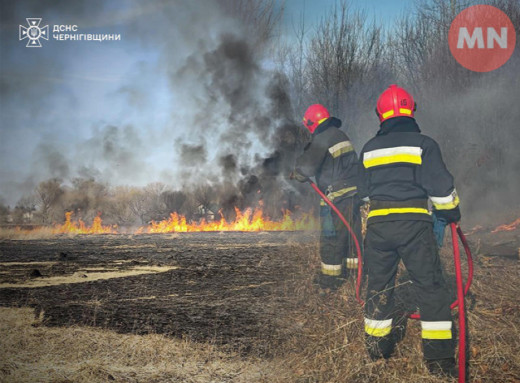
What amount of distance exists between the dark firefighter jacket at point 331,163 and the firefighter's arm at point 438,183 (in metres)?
2.15

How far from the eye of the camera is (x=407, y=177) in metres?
3.09

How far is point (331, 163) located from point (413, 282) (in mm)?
2548

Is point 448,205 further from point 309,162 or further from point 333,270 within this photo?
point 309,162

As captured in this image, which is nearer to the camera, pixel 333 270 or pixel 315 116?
pixel 333 270

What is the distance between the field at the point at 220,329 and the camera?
3076 mm

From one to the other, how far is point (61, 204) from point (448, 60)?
967 inches

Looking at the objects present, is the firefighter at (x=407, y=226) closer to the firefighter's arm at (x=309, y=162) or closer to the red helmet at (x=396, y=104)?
the red helmet at (x=396, y=104)

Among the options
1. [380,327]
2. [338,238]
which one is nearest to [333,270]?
[338,238]

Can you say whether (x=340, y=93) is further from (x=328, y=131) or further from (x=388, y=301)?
(x=388, y=301)

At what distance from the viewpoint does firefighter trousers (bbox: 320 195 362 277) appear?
16.5 ft

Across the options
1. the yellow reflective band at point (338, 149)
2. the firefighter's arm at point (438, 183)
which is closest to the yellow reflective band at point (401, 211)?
the firefighter's arm at point (438, 183)

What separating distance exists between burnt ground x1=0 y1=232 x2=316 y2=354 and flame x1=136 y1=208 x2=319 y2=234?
918 cm

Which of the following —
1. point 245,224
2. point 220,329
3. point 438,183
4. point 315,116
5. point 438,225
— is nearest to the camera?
point 438,183

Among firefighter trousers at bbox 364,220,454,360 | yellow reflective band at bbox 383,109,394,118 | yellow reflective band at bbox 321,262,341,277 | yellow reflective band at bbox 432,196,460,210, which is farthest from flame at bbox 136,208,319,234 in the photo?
yellow reflective band at bbox 432,196,460,210
